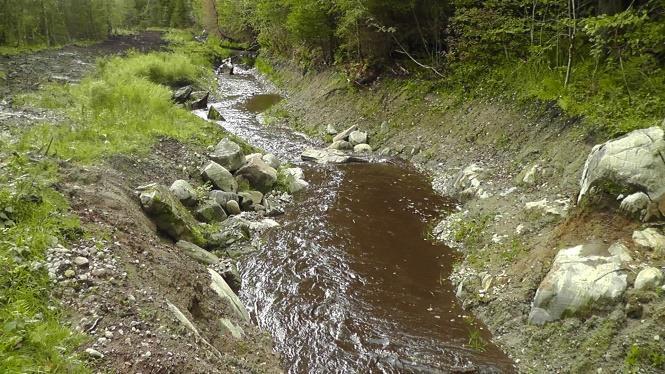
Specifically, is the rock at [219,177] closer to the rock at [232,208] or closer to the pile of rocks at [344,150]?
the rock at [232,208]

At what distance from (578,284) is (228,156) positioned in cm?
1086

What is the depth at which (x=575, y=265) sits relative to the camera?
25.8 ft

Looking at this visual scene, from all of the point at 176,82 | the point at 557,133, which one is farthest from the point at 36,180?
the point at 176,82

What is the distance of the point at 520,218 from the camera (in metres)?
10.8

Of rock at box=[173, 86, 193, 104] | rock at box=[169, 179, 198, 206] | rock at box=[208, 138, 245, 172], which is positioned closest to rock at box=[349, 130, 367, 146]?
rock at box=[208, 138, 245, 172]

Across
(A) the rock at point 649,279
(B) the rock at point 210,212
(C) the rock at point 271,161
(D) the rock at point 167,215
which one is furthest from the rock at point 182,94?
(A) the rock at point 649,279

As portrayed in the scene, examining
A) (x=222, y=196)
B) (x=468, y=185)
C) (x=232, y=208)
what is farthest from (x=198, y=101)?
(x=468, y=185)

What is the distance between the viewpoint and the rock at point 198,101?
28781 millimetres

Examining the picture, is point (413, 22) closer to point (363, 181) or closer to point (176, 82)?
point (363, 181)

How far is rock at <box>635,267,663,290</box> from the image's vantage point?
6867 mm

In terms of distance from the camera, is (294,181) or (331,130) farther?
(331,130)

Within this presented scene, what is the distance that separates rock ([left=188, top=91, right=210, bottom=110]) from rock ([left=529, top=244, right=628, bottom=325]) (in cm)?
2479

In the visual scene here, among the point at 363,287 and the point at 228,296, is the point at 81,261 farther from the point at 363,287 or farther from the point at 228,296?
the point at 363,287

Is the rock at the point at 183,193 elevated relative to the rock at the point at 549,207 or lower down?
lower down
